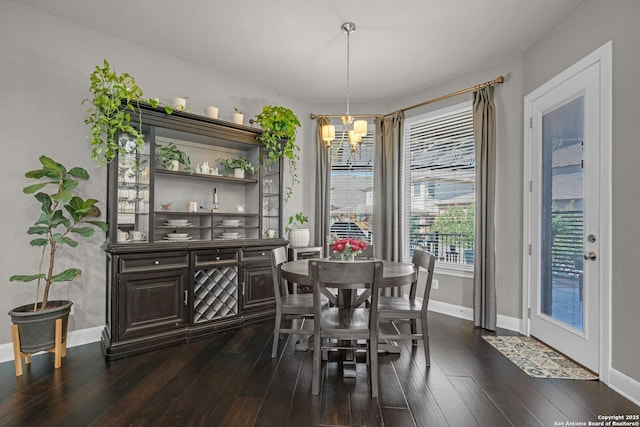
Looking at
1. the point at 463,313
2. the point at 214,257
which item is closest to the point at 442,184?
the point at 463,313

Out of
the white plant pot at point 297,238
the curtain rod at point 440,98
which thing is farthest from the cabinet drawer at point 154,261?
the curtain rod at point 440,98

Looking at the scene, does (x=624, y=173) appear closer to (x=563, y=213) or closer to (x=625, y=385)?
(x=563, y=213)

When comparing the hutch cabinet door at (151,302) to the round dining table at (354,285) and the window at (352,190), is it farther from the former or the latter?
the window at (352,190)

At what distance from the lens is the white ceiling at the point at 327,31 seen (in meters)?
2.73

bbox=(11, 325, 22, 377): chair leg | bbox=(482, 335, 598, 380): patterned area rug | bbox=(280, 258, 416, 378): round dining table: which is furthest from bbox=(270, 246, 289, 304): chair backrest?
bbox=(482, 335, 598, 380): patterned area rug

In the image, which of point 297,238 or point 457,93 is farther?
point 297,238

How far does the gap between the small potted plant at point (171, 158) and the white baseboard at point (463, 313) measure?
344 cm

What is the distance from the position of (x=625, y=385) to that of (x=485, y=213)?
1.87 meters

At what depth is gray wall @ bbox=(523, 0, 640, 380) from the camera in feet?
7.11

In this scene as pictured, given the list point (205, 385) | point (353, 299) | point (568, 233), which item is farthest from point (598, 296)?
point (205, 385)

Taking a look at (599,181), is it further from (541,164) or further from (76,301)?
(76,301)

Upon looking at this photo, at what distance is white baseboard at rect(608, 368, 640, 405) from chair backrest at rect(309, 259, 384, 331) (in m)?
1.72

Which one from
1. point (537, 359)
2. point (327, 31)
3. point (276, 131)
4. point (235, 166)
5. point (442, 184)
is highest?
point (327, 31)

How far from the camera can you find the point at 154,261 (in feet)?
9.76
